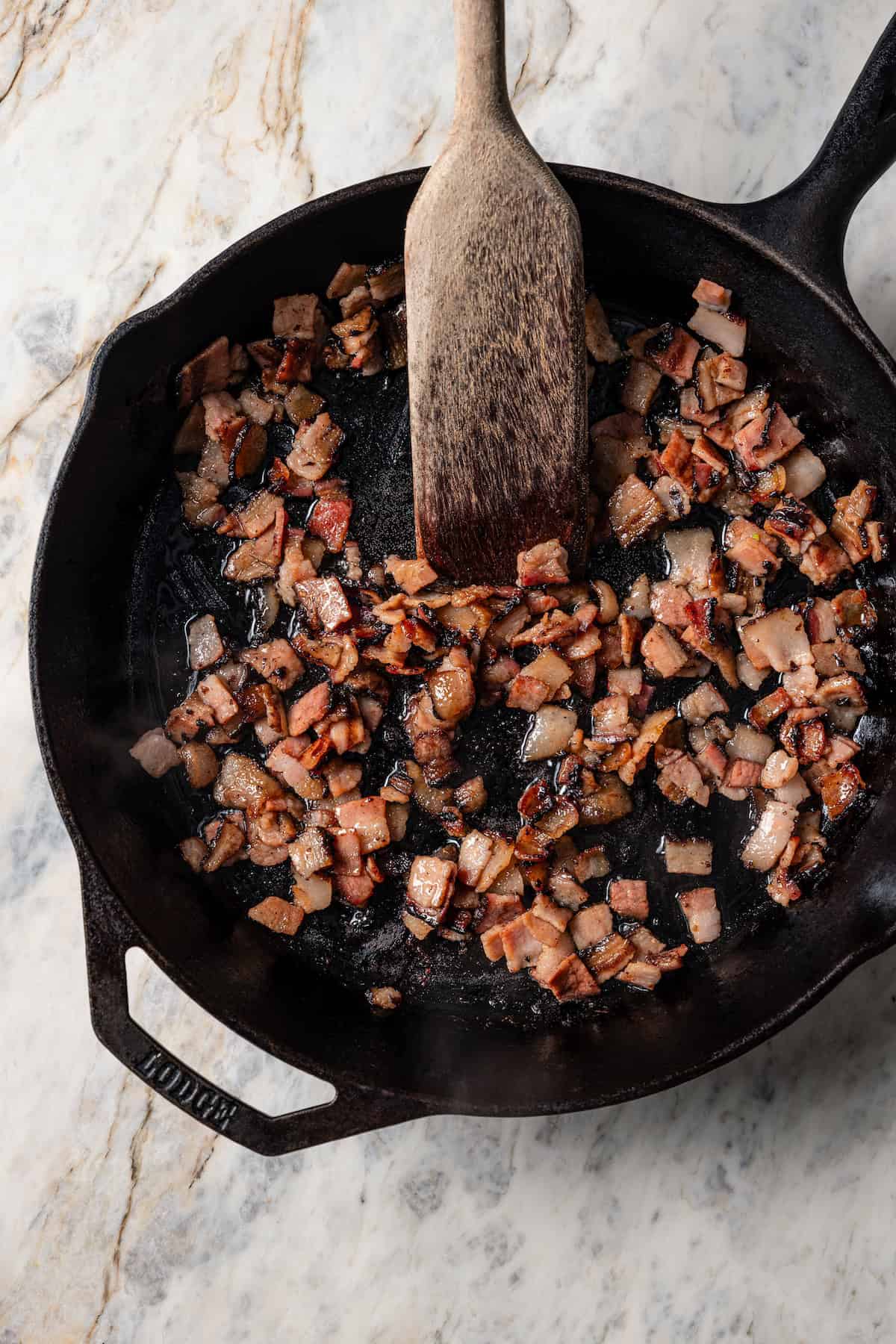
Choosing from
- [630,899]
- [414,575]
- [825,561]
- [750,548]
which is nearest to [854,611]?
[825,561]

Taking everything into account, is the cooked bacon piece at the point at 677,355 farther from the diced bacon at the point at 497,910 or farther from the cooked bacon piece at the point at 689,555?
the diced bacon at the point at 497,910

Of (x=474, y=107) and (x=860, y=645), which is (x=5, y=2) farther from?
(x=860, y=645)

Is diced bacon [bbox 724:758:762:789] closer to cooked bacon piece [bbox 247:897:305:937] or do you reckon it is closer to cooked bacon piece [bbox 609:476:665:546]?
cooked bacon piece [bbox 609:476:665:546]

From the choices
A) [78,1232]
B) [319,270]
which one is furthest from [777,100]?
[78,1232]

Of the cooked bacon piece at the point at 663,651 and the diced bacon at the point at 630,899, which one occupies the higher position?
the cooked bacon piece at the point at 663,651

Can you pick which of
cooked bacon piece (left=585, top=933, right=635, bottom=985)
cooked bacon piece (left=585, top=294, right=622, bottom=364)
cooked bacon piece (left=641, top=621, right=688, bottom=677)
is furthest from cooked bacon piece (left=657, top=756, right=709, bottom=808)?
cooked bacon piece (left=585, top=294, right=622, bottom=364)

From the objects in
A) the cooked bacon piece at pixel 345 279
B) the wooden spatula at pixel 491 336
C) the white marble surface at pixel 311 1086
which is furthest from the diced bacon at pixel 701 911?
the cooked bacon piece at pixel 345 279
